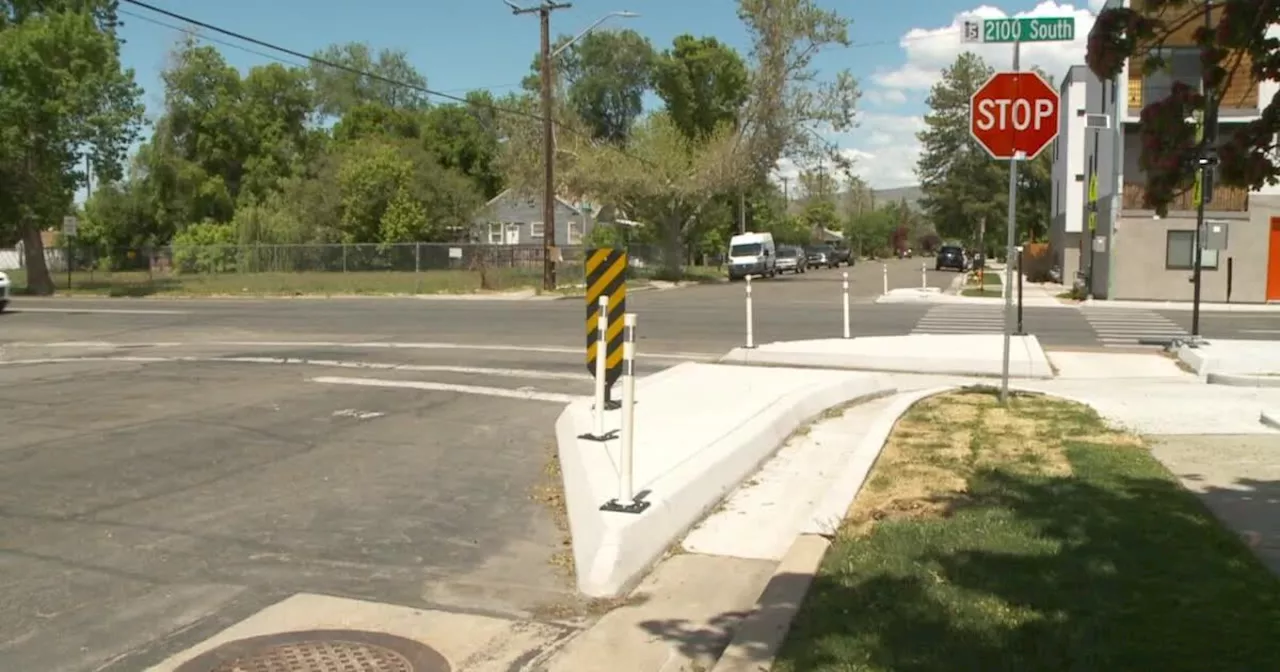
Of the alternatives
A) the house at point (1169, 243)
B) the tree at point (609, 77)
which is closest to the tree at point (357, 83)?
the tree at point (609, 77)

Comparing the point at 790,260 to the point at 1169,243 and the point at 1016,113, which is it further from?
the point at 1016,113

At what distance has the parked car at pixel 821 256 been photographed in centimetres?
8062

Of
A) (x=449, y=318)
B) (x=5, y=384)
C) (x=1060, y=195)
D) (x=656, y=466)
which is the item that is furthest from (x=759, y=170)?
(x=656, y=466)

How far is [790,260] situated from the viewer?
218 ft

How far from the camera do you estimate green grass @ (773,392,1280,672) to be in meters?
4.46

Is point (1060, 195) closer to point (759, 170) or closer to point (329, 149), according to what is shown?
point (759, 170)

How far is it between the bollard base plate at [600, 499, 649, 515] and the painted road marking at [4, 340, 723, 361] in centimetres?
977

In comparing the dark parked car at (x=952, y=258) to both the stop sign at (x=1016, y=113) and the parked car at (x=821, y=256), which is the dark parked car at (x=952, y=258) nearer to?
the parked car at (x=821, y=256)

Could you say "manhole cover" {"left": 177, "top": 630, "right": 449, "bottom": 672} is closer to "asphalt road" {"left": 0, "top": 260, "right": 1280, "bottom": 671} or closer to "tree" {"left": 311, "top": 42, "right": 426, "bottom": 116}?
"asphalt road" {"left": 0, "top": 260, "right": 1280, "bottom": 671}

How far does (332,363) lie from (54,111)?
89.3ft

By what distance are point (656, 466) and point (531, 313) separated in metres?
19.6

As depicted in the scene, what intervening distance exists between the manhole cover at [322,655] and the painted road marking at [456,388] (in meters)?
7.22

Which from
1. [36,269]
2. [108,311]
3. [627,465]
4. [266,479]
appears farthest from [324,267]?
[627,465]

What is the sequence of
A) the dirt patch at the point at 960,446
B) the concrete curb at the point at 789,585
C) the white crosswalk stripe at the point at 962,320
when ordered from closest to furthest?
1. the concrete curb at the point at 789,585
2. the dirt patch at the point at 960,446
3. the white crosswalk stripe at the point at 962,320
